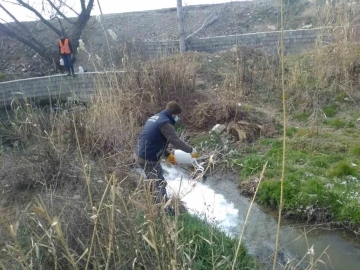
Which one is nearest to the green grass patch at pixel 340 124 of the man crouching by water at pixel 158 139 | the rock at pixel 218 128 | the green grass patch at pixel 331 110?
the green grass patch at pixel 331 110

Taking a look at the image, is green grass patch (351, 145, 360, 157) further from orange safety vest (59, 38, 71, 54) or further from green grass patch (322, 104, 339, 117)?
orange safety vest (59, 38, 71, 54)

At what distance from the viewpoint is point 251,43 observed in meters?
14.2

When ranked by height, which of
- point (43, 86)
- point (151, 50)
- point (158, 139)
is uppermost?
point (158, 139)

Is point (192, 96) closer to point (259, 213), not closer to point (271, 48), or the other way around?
point (259, 213)

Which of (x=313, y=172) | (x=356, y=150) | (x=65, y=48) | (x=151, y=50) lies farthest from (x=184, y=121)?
(x=151, y=50)

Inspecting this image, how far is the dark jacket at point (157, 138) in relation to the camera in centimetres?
551

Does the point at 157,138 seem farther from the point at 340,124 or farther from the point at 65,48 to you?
the point at 65,48

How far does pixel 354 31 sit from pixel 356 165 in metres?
4.45

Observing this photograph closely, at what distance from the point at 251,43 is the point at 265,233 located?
9.70 m

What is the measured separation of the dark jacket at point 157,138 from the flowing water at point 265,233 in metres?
0.51

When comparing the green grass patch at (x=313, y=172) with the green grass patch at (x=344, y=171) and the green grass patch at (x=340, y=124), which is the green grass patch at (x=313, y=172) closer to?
the green grass patch at (x=344, y=171)

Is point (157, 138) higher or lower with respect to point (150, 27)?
lower

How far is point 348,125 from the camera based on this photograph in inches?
324

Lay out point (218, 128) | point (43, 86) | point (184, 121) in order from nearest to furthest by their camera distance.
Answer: point (218, 128), point (184, 121), point (43, 86)
